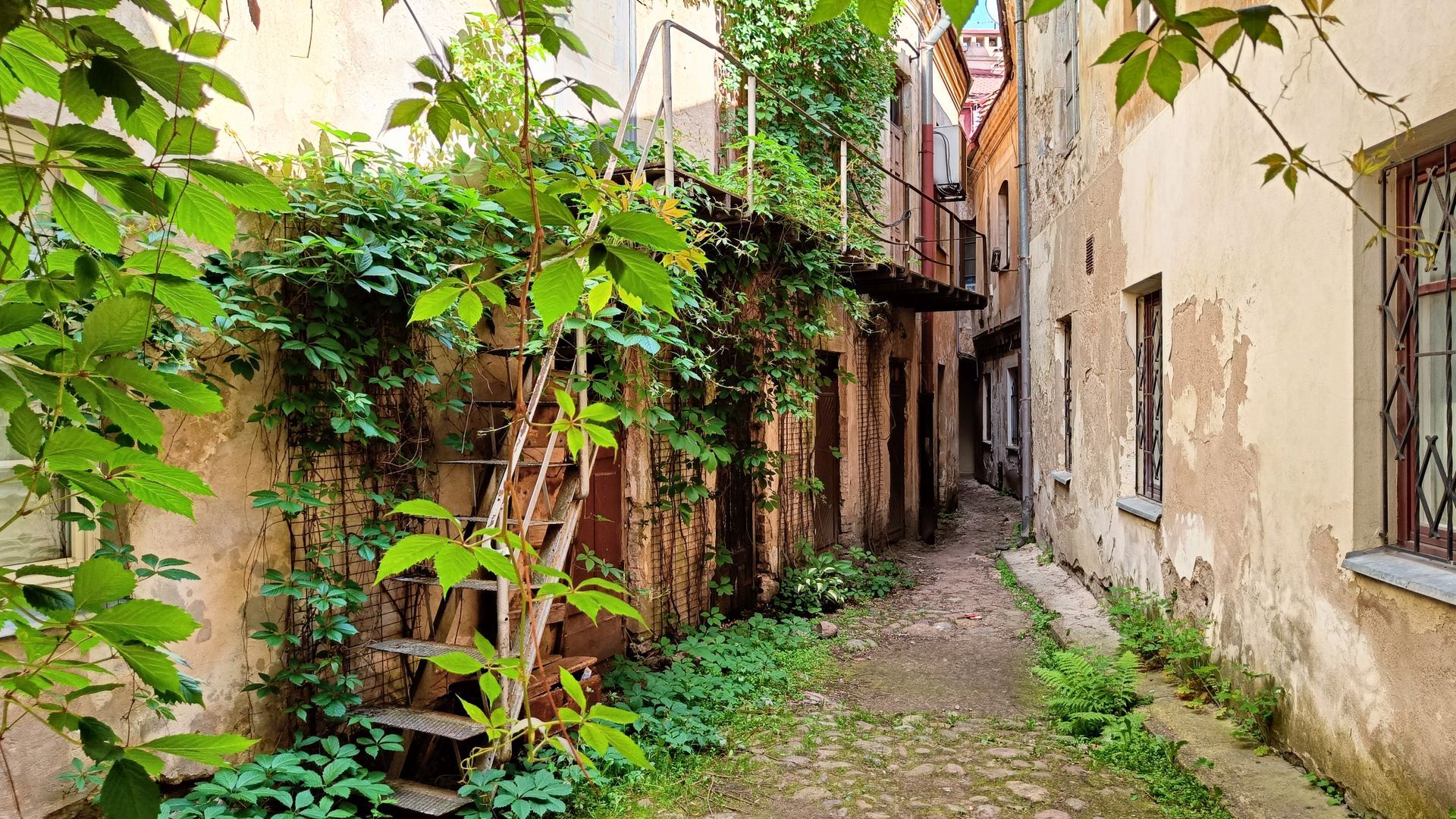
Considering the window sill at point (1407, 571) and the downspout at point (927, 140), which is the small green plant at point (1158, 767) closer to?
the window sill at point (1407, 571)

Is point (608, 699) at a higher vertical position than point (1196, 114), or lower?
lower

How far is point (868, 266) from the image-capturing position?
323 inches

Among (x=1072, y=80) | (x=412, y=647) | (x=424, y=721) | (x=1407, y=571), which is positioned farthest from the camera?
(x=1072, y=80)

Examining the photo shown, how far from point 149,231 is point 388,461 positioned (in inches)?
58.1

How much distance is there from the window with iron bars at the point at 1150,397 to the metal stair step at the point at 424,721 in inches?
184

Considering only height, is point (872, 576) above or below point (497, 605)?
below

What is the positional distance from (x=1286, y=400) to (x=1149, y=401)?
8.19 ft

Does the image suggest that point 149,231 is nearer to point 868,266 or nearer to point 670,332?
point 670,332

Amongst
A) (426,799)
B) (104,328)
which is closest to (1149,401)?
(426,799)

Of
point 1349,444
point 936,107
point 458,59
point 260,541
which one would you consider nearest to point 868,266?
point 458,59

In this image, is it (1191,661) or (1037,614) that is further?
(1037,614)

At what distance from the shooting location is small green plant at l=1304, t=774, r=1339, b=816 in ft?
11.6

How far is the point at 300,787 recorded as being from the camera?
356 cm

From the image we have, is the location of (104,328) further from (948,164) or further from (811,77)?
(948,164)
